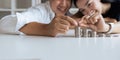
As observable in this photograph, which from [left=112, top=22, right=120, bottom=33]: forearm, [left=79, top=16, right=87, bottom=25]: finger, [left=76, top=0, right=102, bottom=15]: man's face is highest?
[left=76, top=0, right=102, bottom=15]: man's face

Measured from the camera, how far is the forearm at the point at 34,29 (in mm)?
1007

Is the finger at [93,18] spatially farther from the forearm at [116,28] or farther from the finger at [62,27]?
the forearm at [116,28]

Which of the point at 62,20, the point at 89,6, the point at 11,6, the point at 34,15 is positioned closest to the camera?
the point at 62,20

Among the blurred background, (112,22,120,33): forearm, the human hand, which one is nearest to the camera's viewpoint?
the human hand

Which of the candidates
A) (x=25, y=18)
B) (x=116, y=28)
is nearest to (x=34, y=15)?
(x=25, y=18)

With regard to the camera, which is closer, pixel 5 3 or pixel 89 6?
pixel 89 6

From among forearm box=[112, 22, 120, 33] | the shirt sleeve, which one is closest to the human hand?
the shirt sleeve

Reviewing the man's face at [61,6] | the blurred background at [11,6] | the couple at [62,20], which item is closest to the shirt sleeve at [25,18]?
the couple at [62,20]

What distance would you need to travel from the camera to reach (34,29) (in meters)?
1.02

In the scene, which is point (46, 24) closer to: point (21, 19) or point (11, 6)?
point (21, 19)

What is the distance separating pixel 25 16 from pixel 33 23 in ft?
0.27

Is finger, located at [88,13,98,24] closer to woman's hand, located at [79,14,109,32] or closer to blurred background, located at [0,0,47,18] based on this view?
woman's hand, located at [79,14,109,32]

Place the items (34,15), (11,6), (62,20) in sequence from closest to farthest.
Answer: (62,20) → (34,15) → (11,6)

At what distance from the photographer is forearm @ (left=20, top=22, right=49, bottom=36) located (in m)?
1.01
